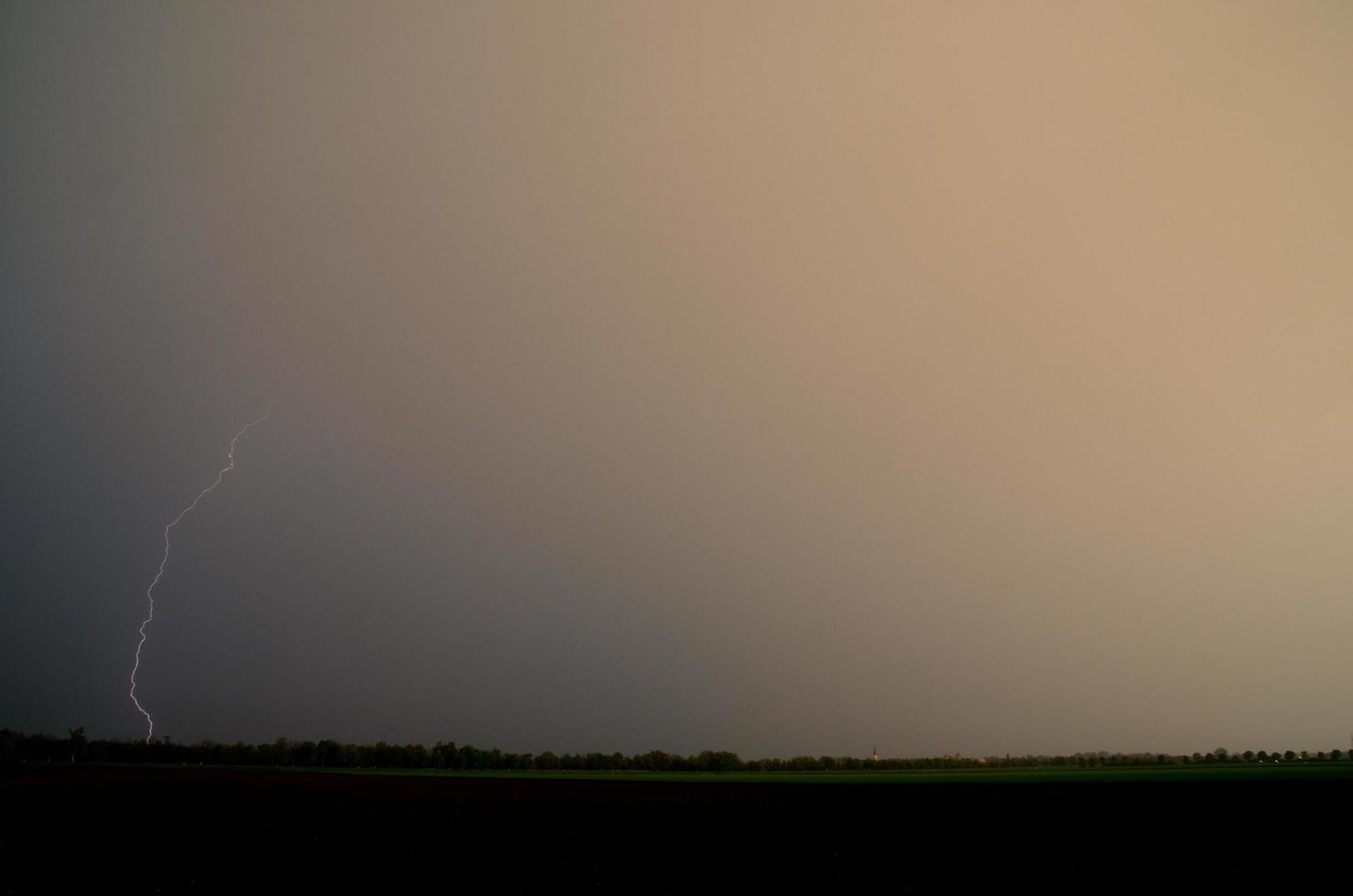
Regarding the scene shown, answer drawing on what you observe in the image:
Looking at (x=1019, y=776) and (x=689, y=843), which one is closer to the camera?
(x=689, y=843)

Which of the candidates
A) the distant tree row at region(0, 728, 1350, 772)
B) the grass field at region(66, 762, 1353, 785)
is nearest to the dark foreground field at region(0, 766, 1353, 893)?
the grass field at region(66, 762, 1353, 785)

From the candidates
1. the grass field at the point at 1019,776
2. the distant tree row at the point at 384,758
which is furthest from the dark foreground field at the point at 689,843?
the distant tree row at the point at 384,758

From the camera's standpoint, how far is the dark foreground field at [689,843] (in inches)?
630

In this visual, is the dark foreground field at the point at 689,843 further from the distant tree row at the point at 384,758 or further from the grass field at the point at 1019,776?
the distant tree row at the point at 384,758

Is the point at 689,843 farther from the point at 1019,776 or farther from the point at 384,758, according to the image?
the point at 384,758

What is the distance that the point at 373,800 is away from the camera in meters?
38.0

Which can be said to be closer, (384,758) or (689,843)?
(689,843)

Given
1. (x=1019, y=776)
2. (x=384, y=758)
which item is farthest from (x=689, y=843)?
(x=384, y=758)

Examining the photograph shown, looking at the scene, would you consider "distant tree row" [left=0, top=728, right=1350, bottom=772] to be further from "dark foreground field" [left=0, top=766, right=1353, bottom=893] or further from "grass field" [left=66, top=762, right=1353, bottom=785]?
"dark foreground field" [left=0, top=766, right=1353, bottom=893]

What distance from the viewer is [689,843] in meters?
21.4

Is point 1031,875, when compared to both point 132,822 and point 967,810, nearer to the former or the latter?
point 967,810

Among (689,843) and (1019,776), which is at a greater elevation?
(689,843)

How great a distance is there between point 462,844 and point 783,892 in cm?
1033

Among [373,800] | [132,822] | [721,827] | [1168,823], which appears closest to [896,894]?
[721,827]
